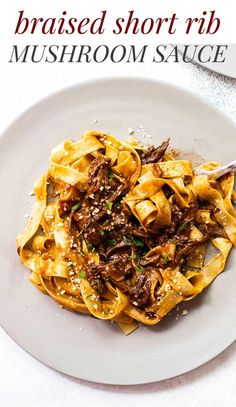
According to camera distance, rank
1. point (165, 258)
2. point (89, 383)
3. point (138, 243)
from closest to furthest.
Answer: point (165, 258) < point (138, 243) < point (89, 383)

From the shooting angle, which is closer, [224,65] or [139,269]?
[139,269]

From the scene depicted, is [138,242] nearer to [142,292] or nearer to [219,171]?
[142,292]

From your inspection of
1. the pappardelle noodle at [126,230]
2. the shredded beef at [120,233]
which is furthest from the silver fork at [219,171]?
the shredded beef at [120,233]

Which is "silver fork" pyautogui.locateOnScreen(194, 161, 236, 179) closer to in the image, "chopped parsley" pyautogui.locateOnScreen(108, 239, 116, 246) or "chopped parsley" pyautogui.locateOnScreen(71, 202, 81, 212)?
"chopped parsley" pyautogui.locateOnScreen(108, 239, 116, 246)

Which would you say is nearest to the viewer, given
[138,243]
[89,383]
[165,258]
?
[165,258]

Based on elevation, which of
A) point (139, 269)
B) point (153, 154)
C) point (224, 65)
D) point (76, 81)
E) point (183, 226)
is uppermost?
point (224, 65)

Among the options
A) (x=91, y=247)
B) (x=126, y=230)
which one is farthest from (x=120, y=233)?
(x=91, y=247)

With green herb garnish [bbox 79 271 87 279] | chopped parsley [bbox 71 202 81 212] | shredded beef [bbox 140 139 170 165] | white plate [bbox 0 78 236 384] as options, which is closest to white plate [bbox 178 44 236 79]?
white plate [bbox 0 78 236 384]

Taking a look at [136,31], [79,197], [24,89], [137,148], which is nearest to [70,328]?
[79,197]
